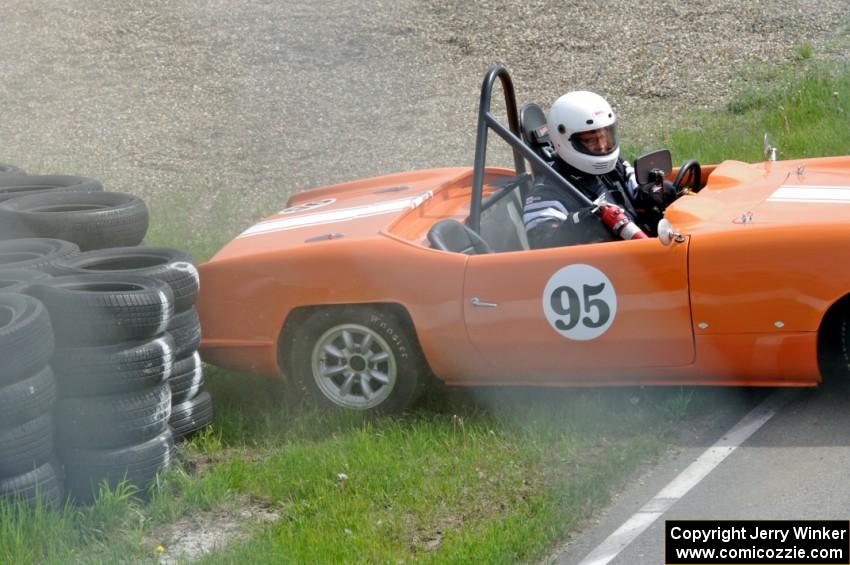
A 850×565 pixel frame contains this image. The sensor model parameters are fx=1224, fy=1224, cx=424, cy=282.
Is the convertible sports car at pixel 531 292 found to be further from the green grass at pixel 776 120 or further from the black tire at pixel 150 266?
the green grass at pixel 776 120

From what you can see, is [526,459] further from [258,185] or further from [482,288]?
[258,185]

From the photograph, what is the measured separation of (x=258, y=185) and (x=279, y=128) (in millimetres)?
1960

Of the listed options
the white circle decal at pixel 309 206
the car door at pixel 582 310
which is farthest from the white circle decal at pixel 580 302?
the white circle decal at pixel 309 206

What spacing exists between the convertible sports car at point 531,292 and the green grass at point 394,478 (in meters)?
0.23

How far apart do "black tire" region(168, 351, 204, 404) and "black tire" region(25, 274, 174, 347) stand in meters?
0.43

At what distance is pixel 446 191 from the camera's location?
767 cm

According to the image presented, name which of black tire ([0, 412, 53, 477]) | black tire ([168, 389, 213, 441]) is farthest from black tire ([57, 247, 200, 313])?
black tire ([0, 412, 53, 477])

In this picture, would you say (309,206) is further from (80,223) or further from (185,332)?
(185,332)

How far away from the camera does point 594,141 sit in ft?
22.3

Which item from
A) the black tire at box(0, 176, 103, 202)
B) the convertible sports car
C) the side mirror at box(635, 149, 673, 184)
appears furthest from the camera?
the black tire at box(0, 176, 103, 202)

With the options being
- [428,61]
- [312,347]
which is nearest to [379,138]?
[428,61]

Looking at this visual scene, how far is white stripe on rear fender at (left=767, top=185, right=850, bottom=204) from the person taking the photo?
6.13 meters

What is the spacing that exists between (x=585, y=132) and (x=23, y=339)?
10.5ft

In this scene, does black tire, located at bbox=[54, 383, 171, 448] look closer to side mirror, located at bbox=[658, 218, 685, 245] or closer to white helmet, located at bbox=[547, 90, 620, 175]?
side mirror, located at bbox=[658, 218, 685, 245]
